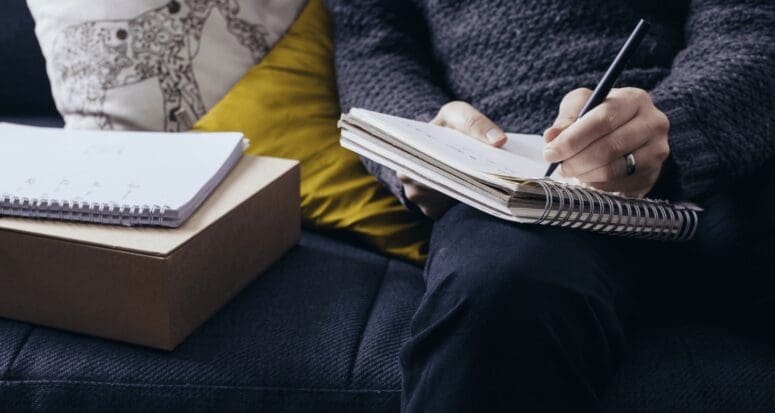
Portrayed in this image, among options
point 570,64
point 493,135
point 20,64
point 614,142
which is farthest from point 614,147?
point 20,64

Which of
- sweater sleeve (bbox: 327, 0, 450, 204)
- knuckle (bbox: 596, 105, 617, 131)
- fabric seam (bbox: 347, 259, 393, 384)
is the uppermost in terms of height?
knuckle (bbox: 596, 105, 617, 131)

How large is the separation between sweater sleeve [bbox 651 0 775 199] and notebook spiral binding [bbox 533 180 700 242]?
0.21 feet

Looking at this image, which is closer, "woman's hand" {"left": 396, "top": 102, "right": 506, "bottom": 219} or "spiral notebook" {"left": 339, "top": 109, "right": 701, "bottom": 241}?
"spiral notebook" {"left": 339, "top": 109, "right": 701, "bottom": 241}

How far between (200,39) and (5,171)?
422 millimetres

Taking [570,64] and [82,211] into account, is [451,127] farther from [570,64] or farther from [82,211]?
[82,211]

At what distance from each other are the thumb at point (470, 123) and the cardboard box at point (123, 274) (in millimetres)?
278

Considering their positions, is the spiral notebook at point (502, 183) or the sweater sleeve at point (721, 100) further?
the sweater sleeve at point (721, 100)

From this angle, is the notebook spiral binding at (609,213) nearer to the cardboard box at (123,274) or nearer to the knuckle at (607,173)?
the knuckle at (607,173)

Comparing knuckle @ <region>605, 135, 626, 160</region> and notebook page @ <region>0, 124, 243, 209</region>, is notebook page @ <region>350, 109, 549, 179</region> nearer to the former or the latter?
knuckle @ <region>605, 135, 626, 160</region>

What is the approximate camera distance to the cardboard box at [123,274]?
748 millimetres

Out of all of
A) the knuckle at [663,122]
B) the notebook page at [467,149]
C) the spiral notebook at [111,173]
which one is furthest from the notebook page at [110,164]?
the knuckle at [663,122]

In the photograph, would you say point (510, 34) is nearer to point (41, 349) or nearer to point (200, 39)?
point (200, 39)

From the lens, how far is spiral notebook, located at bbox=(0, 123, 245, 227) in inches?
30.7

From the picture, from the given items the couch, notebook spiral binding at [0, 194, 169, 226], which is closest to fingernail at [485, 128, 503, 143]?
the couch
